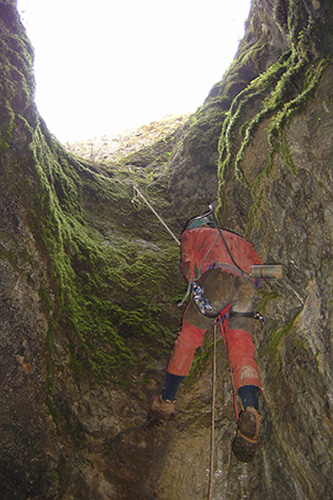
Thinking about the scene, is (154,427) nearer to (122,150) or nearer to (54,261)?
(54,261)

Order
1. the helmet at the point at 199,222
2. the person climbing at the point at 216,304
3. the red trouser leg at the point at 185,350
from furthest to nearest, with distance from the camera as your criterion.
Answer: the helmet at the point at 199,222 < the red trouser leg at the point at 185,350 < the person climbing at the point at 216,304

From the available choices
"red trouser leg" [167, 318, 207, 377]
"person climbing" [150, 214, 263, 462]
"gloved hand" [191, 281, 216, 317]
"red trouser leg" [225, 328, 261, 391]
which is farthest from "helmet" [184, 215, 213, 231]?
"red trouser leg" [225, 328, 261, 391]

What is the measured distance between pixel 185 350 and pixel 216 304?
0.72 metres

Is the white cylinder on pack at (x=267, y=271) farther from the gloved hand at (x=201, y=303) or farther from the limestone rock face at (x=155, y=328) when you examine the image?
the gloved hand at (x=201, y=303)

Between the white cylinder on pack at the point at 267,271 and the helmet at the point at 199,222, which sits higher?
the helmet at the point at 199,222

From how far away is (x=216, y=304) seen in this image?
3.75 metres

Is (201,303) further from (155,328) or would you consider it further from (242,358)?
(155,328)

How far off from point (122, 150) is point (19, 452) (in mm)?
7795

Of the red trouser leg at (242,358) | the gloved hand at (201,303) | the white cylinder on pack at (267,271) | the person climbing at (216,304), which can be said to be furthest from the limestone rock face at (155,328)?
the gloved hand at (201,303)

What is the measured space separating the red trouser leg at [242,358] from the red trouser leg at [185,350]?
41 centimetres

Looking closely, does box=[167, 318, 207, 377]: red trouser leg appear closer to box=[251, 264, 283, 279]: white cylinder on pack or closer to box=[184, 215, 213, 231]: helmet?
box=[251, 264, 283, 279]: white cylinder on pack

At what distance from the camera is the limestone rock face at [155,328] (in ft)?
10.9

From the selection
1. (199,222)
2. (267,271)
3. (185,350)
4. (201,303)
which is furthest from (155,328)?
(267,271)

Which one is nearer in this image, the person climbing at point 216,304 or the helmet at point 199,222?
the person climbing at point 216,304
